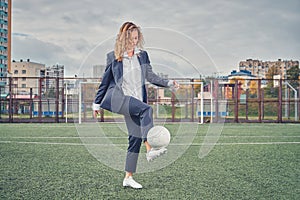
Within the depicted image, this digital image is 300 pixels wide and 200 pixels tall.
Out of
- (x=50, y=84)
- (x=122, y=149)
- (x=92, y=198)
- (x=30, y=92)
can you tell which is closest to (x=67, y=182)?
(x=92, y=198)

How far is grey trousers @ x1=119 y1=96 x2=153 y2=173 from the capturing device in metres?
3.75

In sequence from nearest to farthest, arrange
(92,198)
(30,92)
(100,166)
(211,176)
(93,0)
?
(92,198), (211,176), (100,166), (93,0), (30,92)

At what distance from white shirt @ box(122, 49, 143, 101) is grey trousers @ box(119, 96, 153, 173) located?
0.08 metres

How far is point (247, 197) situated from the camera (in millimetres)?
3350

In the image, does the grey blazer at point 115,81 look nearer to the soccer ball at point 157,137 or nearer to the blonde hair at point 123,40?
the blonde hair at point 123,40

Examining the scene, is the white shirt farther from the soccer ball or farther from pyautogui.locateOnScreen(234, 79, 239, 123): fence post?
pyautogui.locateOnScreen(234, 79, 239, 123): fence post

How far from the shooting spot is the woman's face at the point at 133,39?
12.5 ft

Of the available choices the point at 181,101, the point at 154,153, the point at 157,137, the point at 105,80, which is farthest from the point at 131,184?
the point at 181,101

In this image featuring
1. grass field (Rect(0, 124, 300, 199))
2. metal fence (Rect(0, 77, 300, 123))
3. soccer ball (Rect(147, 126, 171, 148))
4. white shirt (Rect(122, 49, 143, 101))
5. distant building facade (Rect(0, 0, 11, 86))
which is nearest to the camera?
grass field (Rect(0, 124, 300, 199))

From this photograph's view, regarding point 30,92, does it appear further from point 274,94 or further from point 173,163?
point 173,163

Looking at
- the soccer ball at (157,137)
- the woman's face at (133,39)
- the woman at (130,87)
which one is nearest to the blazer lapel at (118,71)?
the woman at (130,87)

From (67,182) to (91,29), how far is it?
1384 centimetres

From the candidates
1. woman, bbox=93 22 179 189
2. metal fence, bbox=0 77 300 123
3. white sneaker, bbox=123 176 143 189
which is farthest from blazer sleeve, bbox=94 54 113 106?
metal fence, bbox=0 77 300 123

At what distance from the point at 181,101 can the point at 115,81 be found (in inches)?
641
